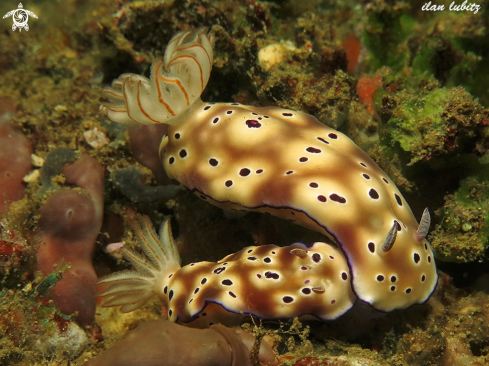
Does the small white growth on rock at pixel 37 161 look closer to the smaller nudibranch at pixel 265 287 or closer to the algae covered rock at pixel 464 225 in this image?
the smaller nudibranch at pixel 265 287

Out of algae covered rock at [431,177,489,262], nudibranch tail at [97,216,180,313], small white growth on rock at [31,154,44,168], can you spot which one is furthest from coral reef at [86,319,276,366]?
small white growth on rock at [31,154,44,168]

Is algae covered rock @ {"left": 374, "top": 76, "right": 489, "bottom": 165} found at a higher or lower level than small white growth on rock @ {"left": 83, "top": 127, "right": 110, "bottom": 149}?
higher

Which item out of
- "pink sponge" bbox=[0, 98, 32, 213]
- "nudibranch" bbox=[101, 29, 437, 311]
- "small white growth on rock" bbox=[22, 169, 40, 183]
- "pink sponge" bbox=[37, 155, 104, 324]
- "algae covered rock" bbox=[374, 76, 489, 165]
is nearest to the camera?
"nudibranch" bbox=[101, 29, 437, 311]

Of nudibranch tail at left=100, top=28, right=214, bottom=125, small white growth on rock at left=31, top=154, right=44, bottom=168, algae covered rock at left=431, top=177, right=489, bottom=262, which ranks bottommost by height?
algae covered rock at left=431, top=177, right=489, bottom=262

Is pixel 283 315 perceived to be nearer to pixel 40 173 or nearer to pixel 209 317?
pixel 209 317

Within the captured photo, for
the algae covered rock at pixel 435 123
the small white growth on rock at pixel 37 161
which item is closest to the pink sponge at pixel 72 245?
the small white growth on rock at pixel 37 161

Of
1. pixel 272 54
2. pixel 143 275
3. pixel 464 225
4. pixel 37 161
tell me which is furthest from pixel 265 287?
pixel 37 161

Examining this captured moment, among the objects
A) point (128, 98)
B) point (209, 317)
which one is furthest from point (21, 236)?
point (209, 317)

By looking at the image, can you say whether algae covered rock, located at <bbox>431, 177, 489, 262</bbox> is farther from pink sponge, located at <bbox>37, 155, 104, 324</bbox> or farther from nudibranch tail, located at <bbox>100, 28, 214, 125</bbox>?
pink sponge, located at <bbox>37, 155, 104, 324</bbox>
